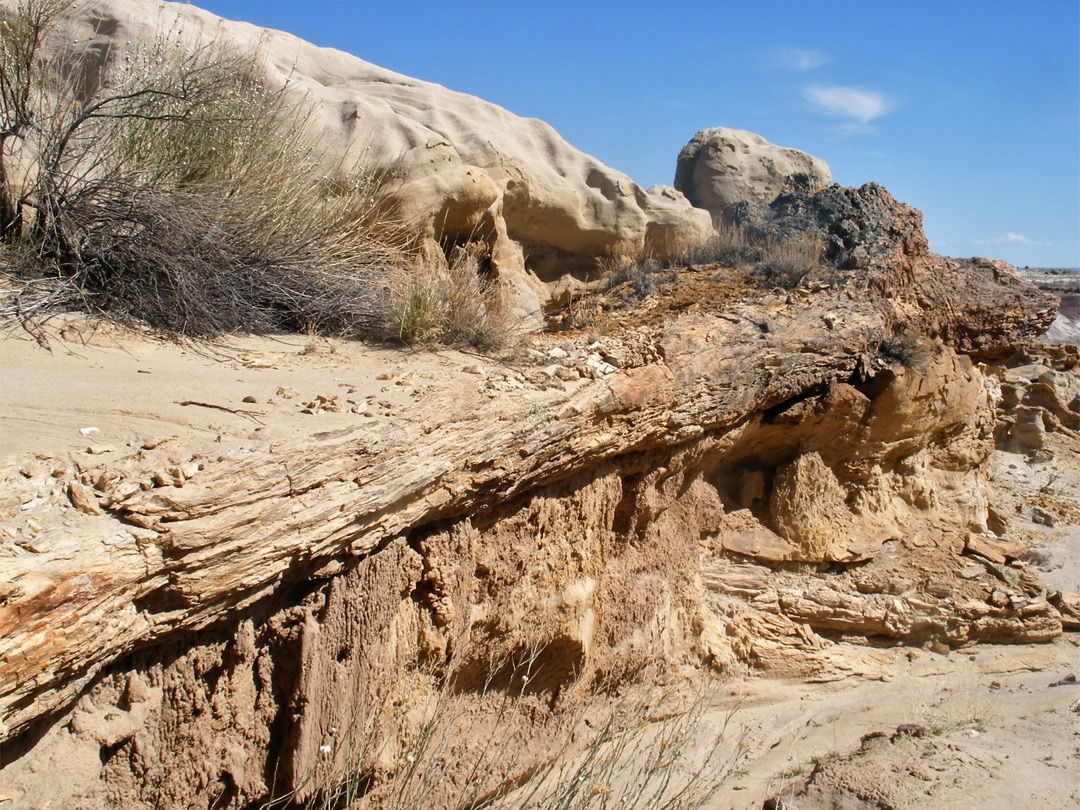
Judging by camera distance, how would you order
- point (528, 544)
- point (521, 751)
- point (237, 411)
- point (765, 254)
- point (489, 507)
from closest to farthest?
1. point (237, 411)
2. point (489, 507)
3. point (528, 544)
4. point (521, 751)
5. point (765, 254)

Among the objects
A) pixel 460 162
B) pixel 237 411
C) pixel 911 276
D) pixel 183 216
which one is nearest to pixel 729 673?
pixel 911 276

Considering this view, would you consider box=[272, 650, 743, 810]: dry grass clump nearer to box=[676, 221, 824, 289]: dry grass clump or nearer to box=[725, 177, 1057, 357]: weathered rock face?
box=[676, 221, 824, 289]: dry grass clump

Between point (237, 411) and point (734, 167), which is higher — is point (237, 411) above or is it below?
below

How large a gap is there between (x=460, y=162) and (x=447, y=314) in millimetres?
3042

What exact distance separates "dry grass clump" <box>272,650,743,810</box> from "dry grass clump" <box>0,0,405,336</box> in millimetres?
2099

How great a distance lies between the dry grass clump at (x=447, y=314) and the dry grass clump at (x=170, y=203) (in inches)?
8.6

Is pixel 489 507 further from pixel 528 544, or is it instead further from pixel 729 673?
pixel 729 673

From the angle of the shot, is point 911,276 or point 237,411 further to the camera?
point 911,276

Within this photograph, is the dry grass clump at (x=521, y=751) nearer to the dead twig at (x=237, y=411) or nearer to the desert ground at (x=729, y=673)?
the desert ground at (x=729, y=673)

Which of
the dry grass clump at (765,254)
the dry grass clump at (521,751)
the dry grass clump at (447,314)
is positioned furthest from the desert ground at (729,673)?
the dry grass clump at (765,254)

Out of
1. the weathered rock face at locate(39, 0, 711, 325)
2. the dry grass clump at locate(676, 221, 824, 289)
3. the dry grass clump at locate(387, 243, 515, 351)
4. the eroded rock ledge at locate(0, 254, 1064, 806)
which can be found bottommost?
the eroded rock ledge at locate(0, 254, 1064, 806)

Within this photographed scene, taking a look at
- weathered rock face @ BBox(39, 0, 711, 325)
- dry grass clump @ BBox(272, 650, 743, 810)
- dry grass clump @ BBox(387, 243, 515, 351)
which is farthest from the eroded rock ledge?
weathered rock face @ BBox(39, 0, 711, 325)

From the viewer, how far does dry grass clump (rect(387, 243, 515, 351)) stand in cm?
414

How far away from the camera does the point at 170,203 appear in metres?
3.99
